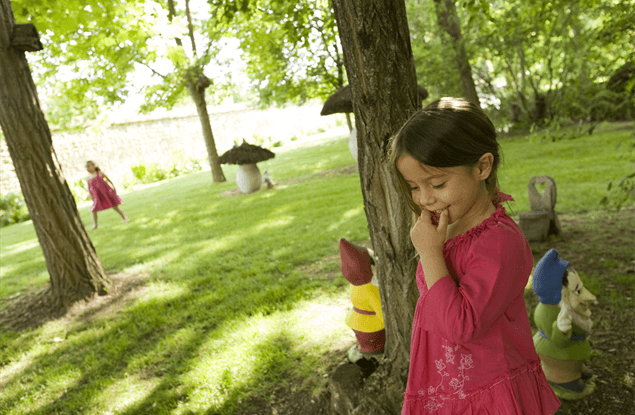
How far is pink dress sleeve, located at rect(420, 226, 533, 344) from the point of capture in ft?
3.53

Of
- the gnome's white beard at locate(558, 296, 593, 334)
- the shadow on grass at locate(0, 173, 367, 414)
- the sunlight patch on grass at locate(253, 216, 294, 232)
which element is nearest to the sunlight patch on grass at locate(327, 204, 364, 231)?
the shadow on grass at locate(0, 173, 367, 414)

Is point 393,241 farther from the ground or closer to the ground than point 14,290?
farther from the ground

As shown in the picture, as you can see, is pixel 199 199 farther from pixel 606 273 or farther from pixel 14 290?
pixel 606 273

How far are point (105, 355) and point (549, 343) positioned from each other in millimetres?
3555

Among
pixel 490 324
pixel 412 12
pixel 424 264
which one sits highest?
pixel 412 12

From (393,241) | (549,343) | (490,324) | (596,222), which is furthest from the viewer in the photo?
(596,222)

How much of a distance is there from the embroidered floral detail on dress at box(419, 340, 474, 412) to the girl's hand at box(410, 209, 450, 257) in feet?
1.07

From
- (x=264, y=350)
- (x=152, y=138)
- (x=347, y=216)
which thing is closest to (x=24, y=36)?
(x=264, y=350)

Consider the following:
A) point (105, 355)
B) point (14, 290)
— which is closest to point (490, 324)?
point (105, 355)

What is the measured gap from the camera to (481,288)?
107cm

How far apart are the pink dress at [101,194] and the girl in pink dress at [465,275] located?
387 inches

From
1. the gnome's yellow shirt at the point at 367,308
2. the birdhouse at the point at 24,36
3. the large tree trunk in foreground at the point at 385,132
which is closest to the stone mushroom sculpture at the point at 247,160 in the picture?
the birdhouse at the point at 24,36

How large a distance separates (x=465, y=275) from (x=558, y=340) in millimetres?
1612

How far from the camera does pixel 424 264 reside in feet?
3.81
